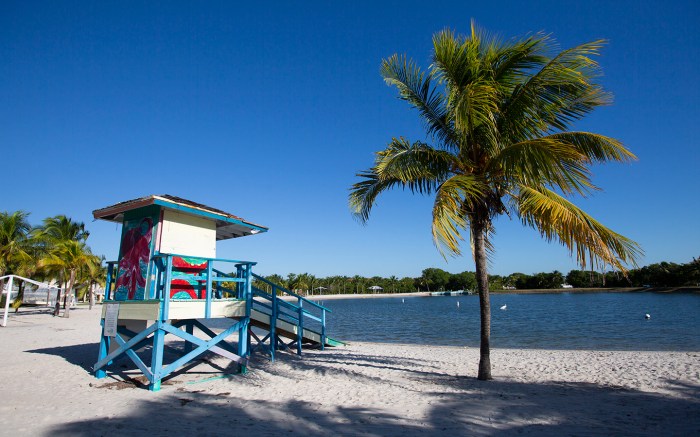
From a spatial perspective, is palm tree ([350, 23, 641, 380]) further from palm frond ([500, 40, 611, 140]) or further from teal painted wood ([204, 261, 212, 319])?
teal painted wood ([204, 261, 212, 319])

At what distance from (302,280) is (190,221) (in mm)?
132236

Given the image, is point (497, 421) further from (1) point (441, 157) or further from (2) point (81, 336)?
(2) point (81, 336)

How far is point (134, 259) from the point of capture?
8.27m

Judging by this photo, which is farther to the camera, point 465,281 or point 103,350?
point 465,281

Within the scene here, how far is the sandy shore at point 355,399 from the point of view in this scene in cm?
527

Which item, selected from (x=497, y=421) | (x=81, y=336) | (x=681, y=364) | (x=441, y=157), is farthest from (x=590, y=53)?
(x=81, y=336)

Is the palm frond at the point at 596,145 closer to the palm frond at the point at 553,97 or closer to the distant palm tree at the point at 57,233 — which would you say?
the palm frond at the point at 553,97

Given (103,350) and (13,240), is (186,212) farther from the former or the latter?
(13,240)

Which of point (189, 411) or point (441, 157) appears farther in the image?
point (441, 157)

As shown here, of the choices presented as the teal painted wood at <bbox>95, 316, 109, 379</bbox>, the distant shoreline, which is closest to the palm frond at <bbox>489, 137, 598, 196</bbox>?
the teal painted wood at <bbox>95, 316, 109, 379</bbox>

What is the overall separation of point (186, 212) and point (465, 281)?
17066 centimetres

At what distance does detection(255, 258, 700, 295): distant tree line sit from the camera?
9912cm

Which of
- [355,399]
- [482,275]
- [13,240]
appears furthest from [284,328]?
[13,240]

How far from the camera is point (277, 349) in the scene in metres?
13.0
